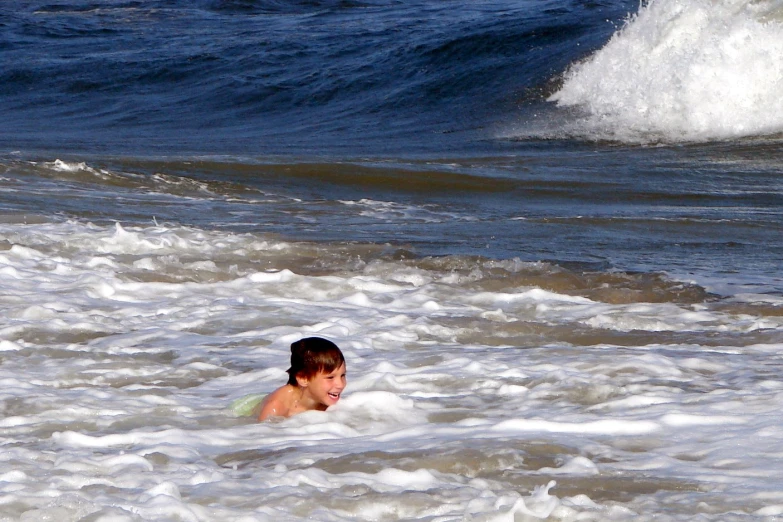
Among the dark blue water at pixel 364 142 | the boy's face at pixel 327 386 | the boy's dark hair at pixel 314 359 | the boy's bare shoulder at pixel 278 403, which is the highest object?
the boy's dark hair at pixel 314 359

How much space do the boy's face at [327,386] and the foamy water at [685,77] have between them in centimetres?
1030

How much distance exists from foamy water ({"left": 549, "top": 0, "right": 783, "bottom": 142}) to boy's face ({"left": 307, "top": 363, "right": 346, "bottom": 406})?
10.3 meters

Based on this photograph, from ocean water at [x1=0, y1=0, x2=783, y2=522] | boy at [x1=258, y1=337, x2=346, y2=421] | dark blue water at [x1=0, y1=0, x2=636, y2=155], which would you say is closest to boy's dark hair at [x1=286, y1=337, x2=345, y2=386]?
boy at [x1=258, y1=337, x2=346, y2=421]

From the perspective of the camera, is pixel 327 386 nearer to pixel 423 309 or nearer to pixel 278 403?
pixel 278 403

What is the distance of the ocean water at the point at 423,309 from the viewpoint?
388 centimetres

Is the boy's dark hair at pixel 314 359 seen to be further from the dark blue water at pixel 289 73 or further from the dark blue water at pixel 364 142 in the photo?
the dark blue water at pixel 289 73

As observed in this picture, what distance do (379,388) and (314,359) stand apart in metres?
0.47

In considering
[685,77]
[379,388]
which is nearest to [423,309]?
[379,388]

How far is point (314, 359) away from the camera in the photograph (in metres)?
4.61

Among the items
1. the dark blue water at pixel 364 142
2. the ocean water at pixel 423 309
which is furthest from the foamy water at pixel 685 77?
the dark blue water at pixel 364 142

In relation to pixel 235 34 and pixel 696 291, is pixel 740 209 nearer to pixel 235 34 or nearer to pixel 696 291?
pixel 696 291

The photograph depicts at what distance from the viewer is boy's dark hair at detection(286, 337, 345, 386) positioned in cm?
459

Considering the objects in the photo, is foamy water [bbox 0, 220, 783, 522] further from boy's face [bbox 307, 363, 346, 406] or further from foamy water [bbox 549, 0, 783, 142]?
foamy water [bbox 549, 0, 783, 142]

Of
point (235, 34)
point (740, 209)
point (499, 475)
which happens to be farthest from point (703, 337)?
point (235, 34)
